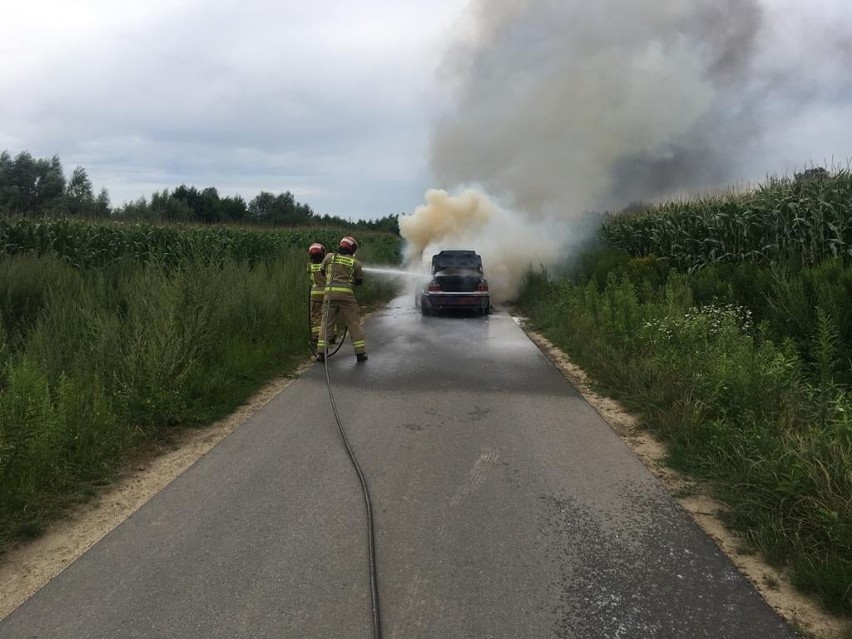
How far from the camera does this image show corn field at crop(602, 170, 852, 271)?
962 centimetres

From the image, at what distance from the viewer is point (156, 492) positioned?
4422 millimetres

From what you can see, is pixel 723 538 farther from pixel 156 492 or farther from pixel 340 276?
pixel 340 276

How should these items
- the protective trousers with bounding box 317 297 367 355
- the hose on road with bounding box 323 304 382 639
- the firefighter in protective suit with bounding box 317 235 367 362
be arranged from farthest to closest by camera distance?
the firefighter in protective suit with bounding box 317 235 367 362 → the protective trousers with bounding box 317 297 367 355 → the hose on road with bounding box 323 304 382 639

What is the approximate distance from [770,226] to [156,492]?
10.6 meters

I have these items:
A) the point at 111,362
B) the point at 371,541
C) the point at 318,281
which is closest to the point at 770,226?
the point at 318,281

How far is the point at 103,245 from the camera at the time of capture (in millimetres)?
14070

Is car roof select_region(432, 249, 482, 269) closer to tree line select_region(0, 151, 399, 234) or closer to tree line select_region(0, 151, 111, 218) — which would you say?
tree line select_region(0, 151, 399, 234)

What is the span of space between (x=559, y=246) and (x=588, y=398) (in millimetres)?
15178

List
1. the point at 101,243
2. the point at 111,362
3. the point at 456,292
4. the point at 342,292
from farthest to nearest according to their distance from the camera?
the point at 456,292, the point at 101,243, the point at 342,292, the point at 111,362

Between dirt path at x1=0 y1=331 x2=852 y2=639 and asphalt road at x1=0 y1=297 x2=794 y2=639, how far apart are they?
0.10 m

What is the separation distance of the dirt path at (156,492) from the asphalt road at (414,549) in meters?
0.10

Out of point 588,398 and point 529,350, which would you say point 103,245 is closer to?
point 529,350

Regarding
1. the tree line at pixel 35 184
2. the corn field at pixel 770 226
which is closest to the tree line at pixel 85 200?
the tree line at pixel 35 184

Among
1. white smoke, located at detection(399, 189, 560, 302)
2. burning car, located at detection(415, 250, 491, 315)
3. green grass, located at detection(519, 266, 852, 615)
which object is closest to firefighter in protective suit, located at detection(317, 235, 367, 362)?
green grass, located at detection(519, 266, 852, 615)
